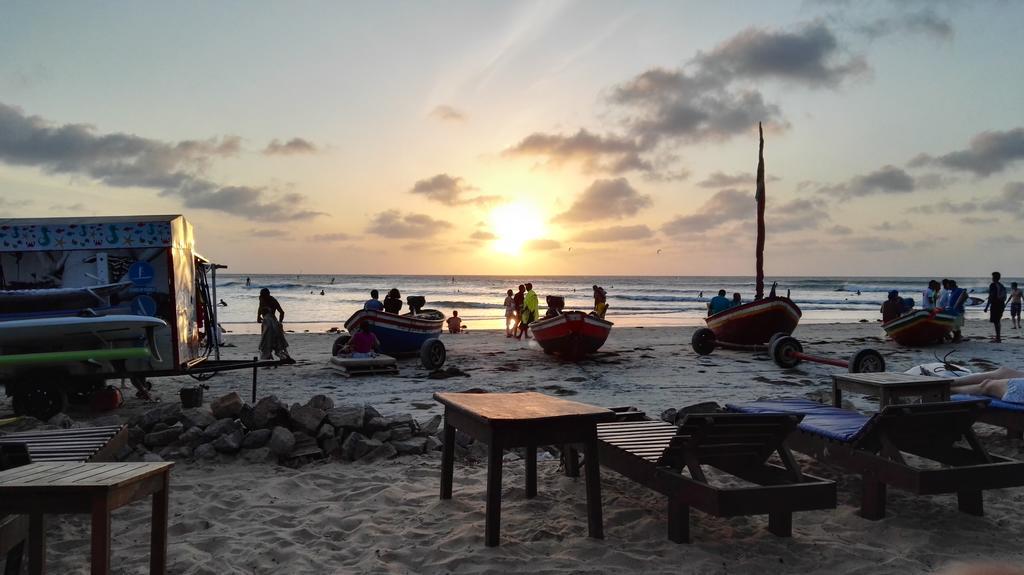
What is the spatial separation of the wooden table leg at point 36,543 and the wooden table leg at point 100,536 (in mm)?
426

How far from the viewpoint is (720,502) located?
3912mm

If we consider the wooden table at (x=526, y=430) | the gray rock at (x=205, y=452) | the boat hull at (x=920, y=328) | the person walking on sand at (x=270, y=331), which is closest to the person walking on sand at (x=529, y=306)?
the person walking on sand at (x=270, y=331)

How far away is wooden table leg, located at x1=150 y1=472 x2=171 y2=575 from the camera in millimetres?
3490

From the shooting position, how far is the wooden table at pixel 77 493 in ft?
9.52

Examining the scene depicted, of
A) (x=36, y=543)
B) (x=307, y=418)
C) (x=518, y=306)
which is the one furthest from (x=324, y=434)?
(x=518, y=306)

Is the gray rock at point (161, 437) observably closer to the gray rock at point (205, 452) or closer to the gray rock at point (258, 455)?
the gray rock at point (205, 452)

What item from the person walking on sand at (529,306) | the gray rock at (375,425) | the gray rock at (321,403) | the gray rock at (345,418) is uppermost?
the person walking on sand at (529,306)

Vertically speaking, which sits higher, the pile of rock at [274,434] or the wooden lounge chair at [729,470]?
the wooden lounge chair at [729,470]

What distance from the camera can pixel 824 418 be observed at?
568 centimetres

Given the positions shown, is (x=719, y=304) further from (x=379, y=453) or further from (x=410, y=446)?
(x=379, y=453)

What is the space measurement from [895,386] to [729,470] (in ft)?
8.32

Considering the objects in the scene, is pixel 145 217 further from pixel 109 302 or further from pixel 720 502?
pixel 720 502

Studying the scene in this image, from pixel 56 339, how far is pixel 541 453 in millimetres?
6339

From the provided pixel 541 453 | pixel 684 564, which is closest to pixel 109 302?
pixel 541 453
